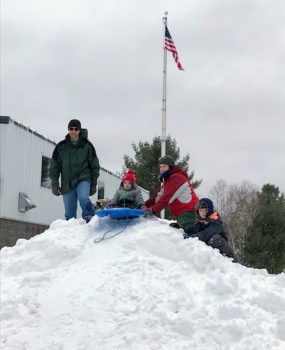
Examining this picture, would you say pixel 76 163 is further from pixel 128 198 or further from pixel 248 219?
pixel 248 219

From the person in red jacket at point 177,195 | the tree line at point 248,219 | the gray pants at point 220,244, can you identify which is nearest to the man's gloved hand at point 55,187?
the person in red jacket at point 177,195

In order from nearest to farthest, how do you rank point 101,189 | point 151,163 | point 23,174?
point 23,174 < point 101,189 < point 151,163

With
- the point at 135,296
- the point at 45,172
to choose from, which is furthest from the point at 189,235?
the point at 45,172

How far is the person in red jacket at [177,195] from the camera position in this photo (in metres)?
6.54

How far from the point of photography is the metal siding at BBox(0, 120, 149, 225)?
13.0 meters

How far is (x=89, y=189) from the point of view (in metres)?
7.25

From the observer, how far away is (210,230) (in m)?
6.27

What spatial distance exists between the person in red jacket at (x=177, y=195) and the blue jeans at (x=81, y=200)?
895mm

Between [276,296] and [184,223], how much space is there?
2002 millimetres

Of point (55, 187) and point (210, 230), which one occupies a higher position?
point (55, 187)

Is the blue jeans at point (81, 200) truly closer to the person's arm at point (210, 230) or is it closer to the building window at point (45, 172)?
the person's arm at point (210, 230)

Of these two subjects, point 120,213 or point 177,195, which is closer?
point 120,213

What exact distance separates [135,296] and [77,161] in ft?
9.26

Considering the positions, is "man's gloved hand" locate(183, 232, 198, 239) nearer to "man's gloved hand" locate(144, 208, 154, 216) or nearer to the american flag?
"man's gloved hand" locate(144, 208, 154, 216)
